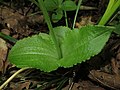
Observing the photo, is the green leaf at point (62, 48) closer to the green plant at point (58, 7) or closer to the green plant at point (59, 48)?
the green plant at point (59, 48)

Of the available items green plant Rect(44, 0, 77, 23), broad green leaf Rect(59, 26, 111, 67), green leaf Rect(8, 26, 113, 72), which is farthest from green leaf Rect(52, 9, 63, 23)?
broad green leaf Rect(59, 26, 111, 67)

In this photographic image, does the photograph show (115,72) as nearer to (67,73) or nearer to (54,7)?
(67,73)

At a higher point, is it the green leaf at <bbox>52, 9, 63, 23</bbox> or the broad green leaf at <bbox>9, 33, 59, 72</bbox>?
the green leaf at <bbox>52, 9, 63, 23</bbox>

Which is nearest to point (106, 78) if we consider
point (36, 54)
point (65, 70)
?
point (65, 70)

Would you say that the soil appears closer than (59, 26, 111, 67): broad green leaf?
No

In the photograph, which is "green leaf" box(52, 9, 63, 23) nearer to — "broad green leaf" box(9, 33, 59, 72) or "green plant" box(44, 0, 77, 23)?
"green plant" box(44, 0, 77, 23)

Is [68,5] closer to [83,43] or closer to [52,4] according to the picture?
[52,4]

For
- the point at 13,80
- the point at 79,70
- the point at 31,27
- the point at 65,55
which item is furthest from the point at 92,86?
the point at 31,27
